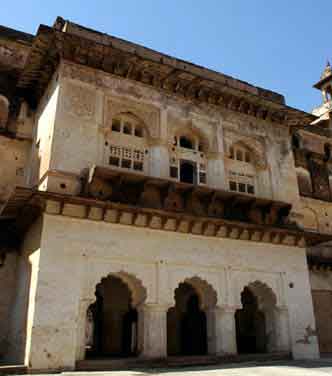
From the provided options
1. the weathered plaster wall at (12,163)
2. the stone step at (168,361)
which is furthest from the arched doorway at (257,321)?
the weathered plaster wall at (12,163)

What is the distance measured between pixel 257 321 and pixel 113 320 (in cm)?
441

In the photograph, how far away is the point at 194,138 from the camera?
525 inches

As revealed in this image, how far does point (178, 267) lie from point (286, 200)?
4.97 meters

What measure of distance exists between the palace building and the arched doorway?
0.16 ft

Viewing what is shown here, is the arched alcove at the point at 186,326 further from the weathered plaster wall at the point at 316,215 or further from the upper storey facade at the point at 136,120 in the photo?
the weathered plaster wall at the point at 316,215

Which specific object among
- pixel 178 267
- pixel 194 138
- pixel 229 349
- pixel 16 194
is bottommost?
pixel 229 349

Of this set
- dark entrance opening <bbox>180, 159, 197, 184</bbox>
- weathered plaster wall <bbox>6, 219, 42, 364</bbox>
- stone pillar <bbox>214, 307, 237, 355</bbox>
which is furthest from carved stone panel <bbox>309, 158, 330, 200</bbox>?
weathered plaster wall <bbox>6, 219, 42, 364</bbox>

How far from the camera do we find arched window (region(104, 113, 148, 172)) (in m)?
11.7

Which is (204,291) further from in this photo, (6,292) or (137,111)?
(137,111)

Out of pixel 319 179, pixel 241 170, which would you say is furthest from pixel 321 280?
pixel 241 170

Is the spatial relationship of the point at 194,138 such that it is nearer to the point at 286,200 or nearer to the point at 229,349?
the point at 286,200

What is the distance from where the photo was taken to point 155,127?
12.5m

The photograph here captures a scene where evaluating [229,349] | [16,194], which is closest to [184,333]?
[229,349]

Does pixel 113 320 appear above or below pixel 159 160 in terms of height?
below
